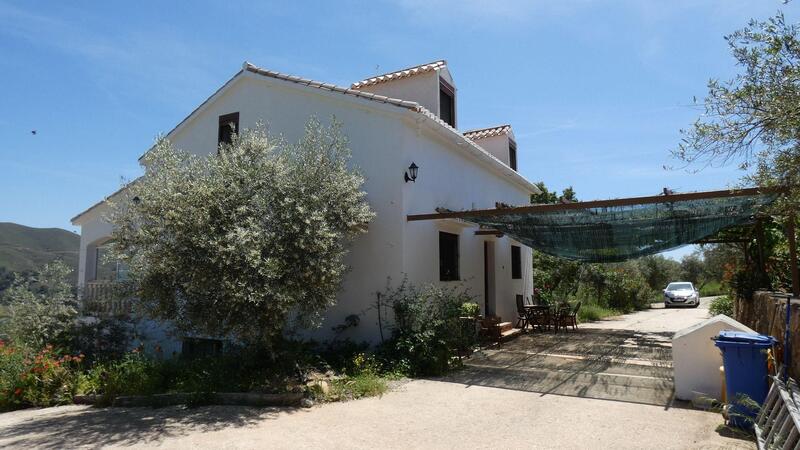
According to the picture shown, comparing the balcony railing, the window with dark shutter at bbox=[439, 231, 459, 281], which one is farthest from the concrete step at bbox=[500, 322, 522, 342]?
the balcony railing

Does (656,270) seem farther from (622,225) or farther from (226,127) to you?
(226,127)

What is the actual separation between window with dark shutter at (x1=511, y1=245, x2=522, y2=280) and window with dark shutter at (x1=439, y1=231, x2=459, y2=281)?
446 centimetres

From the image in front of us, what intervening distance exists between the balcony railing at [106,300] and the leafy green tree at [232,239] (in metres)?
0.55

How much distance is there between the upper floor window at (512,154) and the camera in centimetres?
1702

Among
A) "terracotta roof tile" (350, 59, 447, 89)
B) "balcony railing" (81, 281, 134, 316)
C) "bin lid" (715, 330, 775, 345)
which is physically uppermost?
"terracotta roof tile" (350, 59, 447, 89)

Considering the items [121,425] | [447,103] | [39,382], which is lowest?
[121,425]

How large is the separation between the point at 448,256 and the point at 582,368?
13.7ft

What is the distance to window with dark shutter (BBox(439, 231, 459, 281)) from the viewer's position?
11852 mm

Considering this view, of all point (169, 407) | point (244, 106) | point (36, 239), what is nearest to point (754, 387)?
point (169, 407)

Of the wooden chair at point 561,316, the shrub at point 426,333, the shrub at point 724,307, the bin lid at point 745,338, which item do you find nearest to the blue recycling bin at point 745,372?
the bin lid at point 745,338

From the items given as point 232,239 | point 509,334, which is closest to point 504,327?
point 509,334

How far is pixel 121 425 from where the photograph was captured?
6488 mm

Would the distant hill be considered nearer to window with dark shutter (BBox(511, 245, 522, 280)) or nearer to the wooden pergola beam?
window with dark shutter (BBox(511, 245, 522, 280))

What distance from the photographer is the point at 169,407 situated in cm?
742
